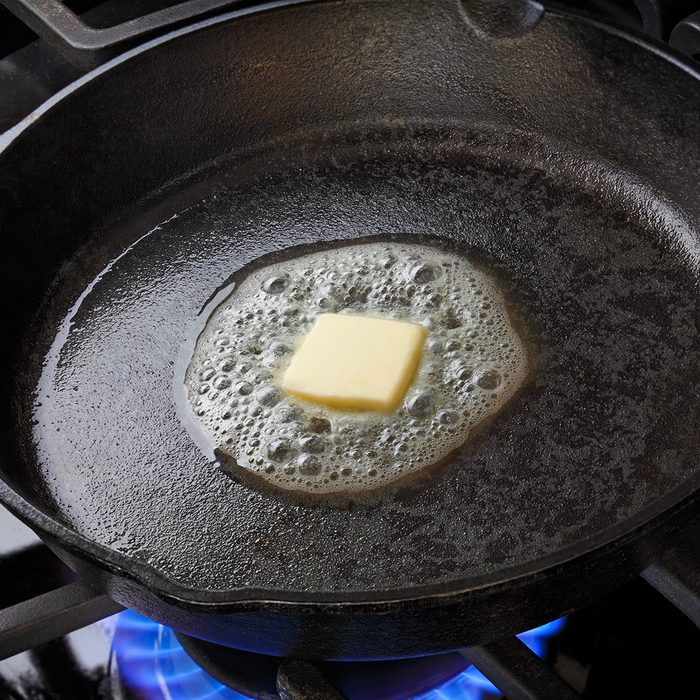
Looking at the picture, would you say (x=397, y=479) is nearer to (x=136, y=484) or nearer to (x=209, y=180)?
(x=136, y=484)

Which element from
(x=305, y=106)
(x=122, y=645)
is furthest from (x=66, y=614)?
(x=305, y=106)

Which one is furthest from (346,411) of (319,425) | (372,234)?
(372,234)

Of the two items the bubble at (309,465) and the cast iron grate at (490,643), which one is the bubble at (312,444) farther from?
the cast iron grate at (490,643)

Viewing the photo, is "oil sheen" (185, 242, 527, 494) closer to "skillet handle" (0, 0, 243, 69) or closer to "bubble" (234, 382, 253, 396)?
"bubble" (234, 382, 253, 396)

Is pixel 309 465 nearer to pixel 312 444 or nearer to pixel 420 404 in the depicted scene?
pixel 312 444

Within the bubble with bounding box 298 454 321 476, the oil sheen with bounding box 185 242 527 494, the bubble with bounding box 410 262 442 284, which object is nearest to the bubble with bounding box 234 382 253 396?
the oil sheen with bounding box 185 242 527 494

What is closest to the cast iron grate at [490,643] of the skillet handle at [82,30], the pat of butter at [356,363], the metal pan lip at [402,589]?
the metal pan lip at [402,589]
